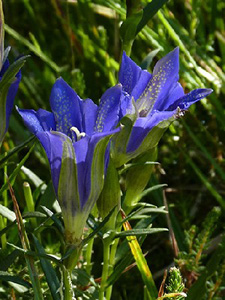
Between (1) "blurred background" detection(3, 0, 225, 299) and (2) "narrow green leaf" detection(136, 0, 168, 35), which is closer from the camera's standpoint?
(2) "narrow green leaf" detection(136, 0, 168, 35)

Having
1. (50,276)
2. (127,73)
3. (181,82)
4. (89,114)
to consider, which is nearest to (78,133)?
(89,114)

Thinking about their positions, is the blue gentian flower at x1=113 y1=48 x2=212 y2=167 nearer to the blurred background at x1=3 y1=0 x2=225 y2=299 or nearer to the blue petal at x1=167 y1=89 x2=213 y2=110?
the blue petal at x1=167 y1=89 x2=213 y2=110

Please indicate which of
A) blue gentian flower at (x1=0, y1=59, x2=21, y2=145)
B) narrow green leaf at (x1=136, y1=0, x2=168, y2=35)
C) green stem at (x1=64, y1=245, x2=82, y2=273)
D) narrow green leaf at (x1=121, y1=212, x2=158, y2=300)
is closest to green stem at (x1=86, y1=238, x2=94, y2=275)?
narrow green leaf at (x1=121, y1=212, x2=158, y2=300)

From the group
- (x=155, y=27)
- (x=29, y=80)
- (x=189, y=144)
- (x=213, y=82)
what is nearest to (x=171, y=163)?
(x=189, y=144)

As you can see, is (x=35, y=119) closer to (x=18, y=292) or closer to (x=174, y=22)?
(x=18, y=292)

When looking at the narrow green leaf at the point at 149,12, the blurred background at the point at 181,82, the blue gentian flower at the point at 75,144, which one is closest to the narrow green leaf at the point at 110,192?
the blue gentian flower at the point at 75,144

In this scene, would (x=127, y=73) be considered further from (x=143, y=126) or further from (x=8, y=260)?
(x=8, y=260)

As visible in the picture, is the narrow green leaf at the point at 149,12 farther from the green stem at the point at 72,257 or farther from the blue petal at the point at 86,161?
the green stem at the point at 72,257
